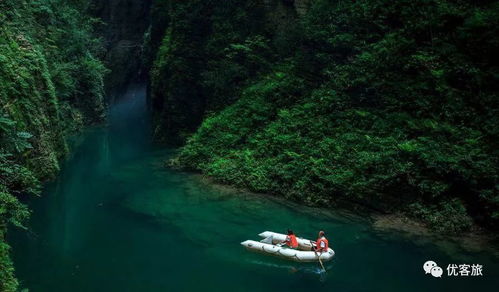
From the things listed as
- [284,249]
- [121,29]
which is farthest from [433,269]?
[121,29]

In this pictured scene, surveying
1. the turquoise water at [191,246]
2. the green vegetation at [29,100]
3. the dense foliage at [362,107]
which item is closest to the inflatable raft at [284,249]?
the turquoise water at [191,246]

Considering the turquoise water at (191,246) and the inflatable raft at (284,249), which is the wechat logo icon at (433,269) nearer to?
the turquoise water at (191,246)

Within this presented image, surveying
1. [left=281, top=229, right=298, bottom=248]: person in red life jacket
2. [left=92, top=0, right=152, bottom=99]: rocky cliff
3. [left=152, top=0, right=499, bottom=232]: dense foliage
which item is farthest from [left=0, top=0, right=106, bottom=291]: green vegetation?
[left=92, top=0, right=152, bottom=99]: rocky cliff

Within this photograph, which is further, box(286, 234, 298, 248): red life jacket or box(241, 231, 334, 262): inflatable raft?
box(286, 234, 298, 248): red life jacket

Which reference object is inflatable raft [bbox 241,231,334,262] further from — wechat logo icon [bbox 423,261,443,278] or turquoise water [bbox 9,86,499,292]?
wechat logo icon [bbox 423,261,443,278]

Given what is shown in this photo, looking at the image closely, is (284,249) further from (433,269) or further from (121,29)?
(121,29)

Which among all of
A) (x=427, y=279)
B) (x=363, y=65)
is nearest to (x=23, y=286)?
(x=427, y=279)

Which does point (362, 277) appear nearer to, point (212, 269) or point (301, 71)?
point (212, 269)
